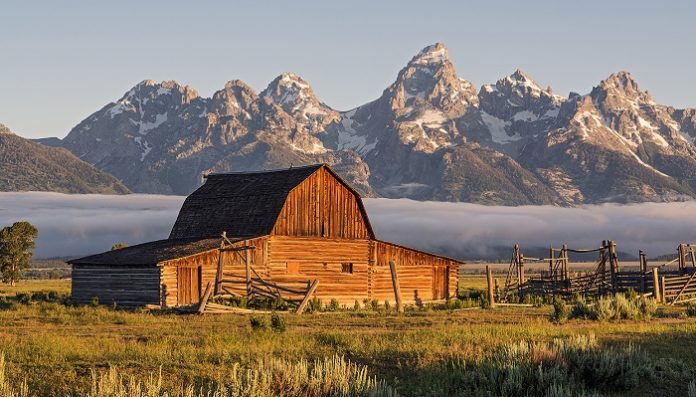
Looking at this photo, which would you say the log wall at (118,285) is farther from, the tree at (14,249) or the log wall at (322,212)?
the tree at (14,249)

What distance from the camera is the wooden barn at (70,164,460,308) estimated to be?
45.2m

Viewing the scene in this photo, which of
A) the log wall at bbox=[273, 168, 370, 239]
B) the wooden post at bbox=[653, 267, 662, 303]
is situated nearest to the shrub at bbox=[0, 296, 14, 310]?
the log wall at bbox=[273, 168, 370, 239]

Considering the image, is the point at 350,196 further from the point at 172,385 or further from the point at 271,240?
the point at 172,385

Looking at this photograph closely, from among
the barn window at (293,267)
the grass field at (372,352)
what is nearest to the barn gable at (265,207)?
the barn window at (293,267)

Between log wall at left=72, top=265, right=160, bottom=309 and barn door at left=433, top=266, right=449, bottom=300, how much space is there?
16.9 m

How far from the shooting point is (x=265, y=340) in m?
24.7

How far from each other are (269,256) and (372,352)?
89.2ft

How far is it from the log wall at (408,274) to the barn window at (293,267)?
4379 millimetres

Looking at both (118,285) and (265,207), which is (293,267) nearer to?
(265,207)

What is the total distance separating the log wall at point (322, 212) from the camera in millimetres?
50781

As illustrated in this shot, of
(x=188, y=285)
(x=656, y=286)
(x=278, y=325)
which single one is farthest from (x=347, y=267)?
(x=278, y=325)

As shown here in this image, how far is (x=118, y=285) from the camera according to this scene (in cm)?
4619

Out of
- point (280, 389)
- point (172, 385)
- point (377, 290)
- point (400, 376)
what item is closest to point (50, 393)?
point (172, 385)

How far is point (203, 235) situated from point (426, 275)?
12.1 metres
